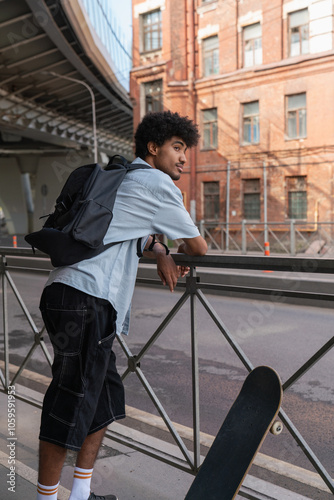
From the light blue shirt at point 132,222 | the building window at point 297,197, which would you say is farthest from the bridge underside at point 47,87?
the light blue shirt at point 132,222

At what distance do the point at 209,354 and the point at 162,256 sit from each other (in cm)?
368

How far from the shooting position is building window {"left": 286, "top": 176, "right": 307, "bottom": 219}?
919 inches

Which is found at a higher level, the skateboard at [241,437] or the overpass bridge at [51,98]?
the overpass bridge at [51,98]

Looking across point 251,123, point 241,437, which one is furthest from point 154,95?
point 241,437

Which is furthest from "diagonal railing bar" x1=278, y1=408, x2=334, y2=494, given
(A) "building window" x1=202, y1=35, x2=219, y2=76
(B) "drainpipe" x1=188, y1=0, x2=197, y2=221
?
(A) "building window" x1=202, y1=35, x2=219, y2=76

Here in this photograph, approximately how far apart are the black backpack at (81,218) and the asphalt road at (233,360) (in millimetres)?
761

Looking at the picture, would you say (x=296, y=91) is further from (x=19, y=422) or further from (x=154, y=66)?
(x=19, y=422)

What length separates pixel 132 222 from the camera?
206 cm

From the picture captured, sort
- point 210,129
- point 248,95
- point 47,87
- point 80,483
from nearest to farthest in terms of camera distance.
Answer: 1. point 80,483
2. point 248,95
3. point 47,87
4. point 210,129

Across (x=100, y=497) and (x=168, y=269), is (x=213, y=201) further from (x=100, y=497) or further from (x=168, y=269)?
(x=100, y=497)

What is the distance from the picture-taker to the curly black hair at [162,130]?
7.51ft

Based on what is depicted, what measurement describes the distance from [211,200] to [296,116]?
5.69 m

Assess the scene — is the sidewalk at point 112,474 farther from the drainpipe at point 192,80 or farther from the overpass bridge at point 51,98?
the drainpipe at point 192,80

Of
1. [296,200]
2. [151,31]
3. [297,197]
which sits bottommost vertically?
[296,200]
